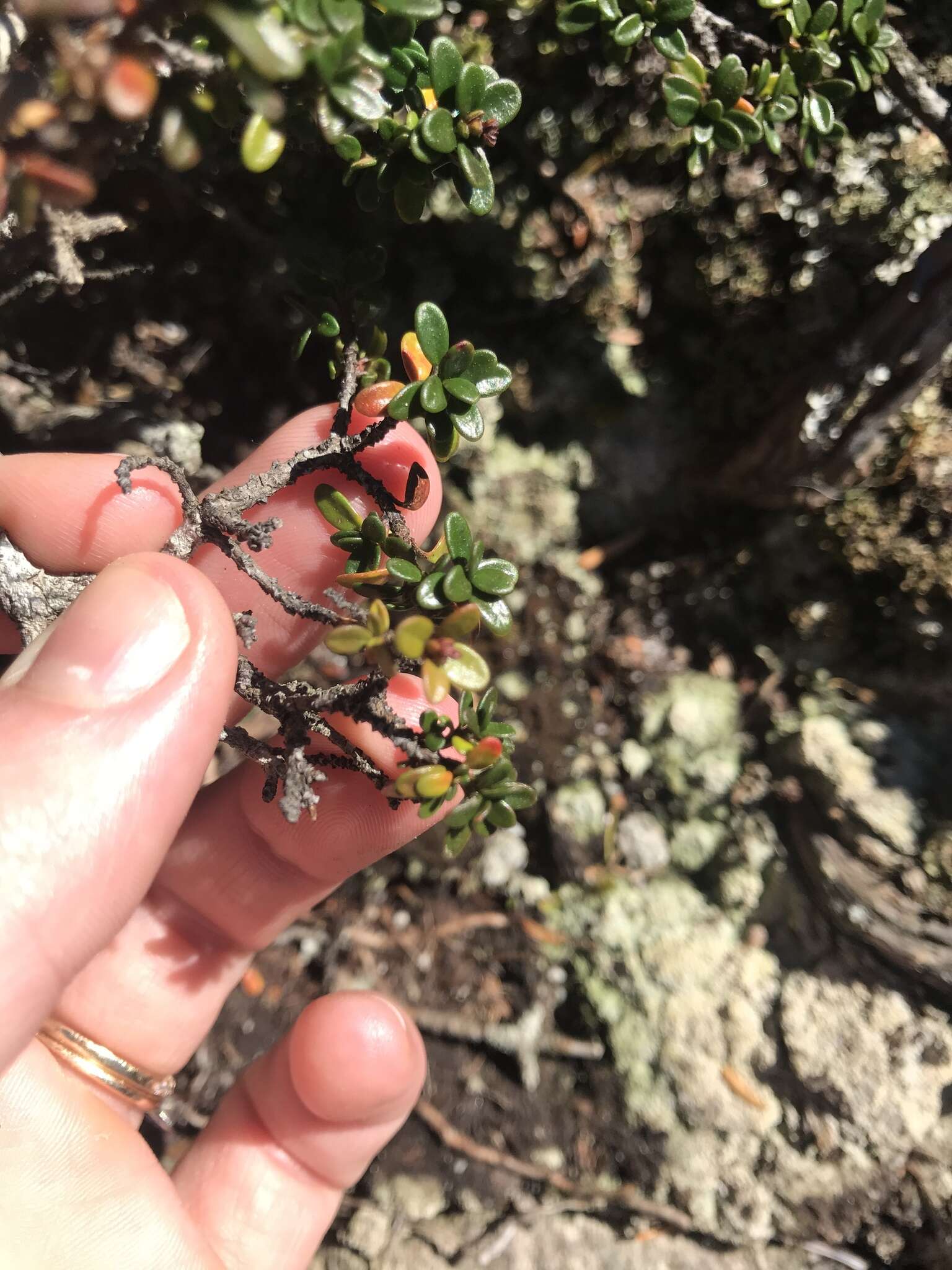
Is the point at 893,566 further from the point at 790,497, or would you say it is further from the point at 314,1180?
the point at 314,1180

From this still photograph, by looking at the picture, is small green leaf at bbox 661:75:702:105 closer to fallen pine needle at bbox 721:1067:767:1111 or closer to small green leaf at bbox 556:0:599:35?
small green leaf at bbox 556:0:599:35

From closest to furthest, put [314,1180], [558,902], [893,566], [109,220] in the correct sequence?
[109,220] < [314,1180] < [893,566] < [558,902]

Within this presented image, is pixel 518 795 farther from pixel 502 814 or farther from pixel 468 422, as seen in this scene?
pixel 468 422

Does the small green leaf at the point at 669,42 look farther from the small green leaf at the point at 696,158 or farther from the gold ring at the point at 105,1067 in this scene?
the gold ring at the point at 105,1067

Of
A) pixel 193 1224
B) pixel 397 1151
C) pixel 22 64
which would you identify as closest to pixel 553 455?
pixel 22 64

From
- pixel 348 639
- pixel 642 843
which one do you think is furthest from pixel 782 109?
pixel 642 843

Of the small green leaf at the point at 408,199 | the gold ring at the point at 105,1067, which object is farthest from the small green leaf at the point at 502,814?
the gold ring at the point at 105,1067
